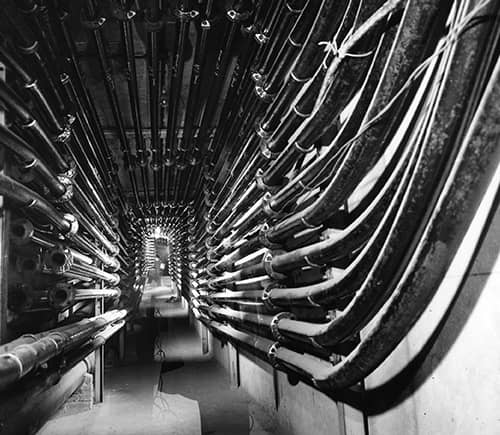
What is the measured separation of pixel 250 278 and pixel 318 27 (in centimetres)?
219

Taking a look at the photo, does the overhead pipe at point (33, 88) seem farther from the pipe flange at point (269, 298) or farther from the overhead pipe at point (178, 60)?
the pipe flange at point (269, 298)

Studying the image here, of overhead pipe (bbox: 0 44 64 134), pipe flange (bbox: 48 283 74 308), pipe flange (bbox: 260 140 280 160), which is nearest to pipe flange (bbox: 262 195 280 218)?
pipe flange (bbox: 260 140 280 160)

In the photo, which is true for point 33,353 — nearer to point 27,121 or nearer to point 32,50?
point 27,121

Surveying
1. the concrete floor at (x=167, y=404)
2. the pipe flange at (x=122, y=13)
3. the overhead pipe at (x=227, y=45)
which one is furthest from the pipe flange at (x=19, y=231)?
the concrete floor at (x=167, y=404)

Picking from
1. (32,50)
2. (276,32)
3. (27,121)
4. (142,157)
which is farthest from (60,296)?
(276,32)

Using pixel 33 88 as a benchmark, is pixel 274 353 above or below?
below

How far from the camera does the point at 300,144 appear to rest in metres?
1.92

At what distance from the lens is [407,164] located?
45.2 inches

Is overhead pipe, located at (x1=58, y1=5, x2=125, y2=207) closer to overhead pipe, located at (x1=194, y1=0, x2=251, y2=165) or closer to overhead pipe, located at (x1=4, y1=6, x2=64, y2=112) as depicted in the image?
overhead pipe, located at (x1=4, y1=6, x2=64, y2=112)

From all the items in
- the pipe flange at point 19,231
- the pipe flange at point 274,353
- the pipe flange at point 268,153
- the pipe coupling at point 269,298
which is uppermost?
the pipe flange at point 268,153

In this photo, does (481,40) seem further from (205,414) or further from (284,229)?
(205,414)

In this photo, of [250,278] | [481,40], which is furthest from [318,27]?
[250,278]

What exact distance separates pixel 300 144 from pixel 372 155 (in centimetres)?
65

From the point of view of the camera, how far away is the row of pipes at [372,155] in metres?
0.91
